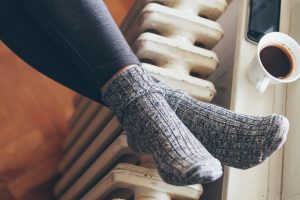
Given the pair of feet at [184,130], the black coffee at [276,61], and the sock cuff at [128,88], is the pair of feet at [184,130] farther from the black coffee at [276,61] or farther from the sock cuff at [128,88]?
the black coffee at [276,61]

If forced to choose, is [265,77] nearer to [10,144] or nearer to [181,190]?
[181,190]

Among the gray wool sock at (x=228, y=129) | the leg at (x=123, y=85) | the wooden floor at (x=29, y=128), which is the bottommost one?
the wooden floor at (x=29, y=128)

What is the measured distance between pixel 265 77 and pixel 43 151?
63 centimetres

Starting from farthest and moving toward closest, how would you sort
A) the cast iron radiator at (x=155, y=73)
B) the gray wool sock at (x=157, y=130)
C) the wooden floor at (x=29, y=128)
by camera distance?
the wooden floor at (x=29, y=128), the cast iron radiator at (x=155, y=73), the gray wool sock at (x=157, y=130)

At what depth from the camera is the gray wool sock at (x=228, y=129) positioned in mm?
616

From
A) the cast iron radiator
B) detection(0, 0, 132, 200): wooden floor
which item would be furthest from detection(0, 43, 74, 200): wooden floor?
the cast iron radiator

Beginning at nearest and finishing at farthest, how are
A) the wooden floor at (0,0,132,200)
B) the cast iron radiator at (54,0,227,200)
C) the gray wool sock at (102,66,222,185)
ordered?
the gray wool sock at (102,66,222,185) → the cast iron radiator at (54,0,227,200) → the wooden floor at (0,0,132,200)

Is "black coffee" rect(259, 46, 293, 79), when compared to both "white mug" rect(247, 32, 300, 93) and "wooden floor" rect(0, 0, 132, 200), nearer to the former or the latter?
"white mug" rect(247, 32, 300, 93)

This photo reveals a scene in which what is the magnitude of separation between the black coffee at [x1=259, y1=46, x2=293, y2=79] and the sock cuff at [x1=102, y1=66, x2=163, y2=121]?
0.66 ft

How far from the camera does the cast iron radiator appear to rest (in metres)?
0.67

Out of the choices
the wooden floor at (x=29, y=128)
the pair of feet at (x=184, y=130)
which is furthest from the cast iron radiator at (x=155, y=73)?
the wooden floor at (x=29, y=128)

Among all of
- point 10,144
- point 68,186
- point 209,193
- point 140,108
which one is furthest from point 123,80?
point 10,144

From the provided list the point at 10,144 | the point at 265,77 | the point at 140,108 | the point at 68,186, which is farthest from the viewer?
the point at 10,144

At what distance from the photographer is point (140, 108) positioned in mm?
589
